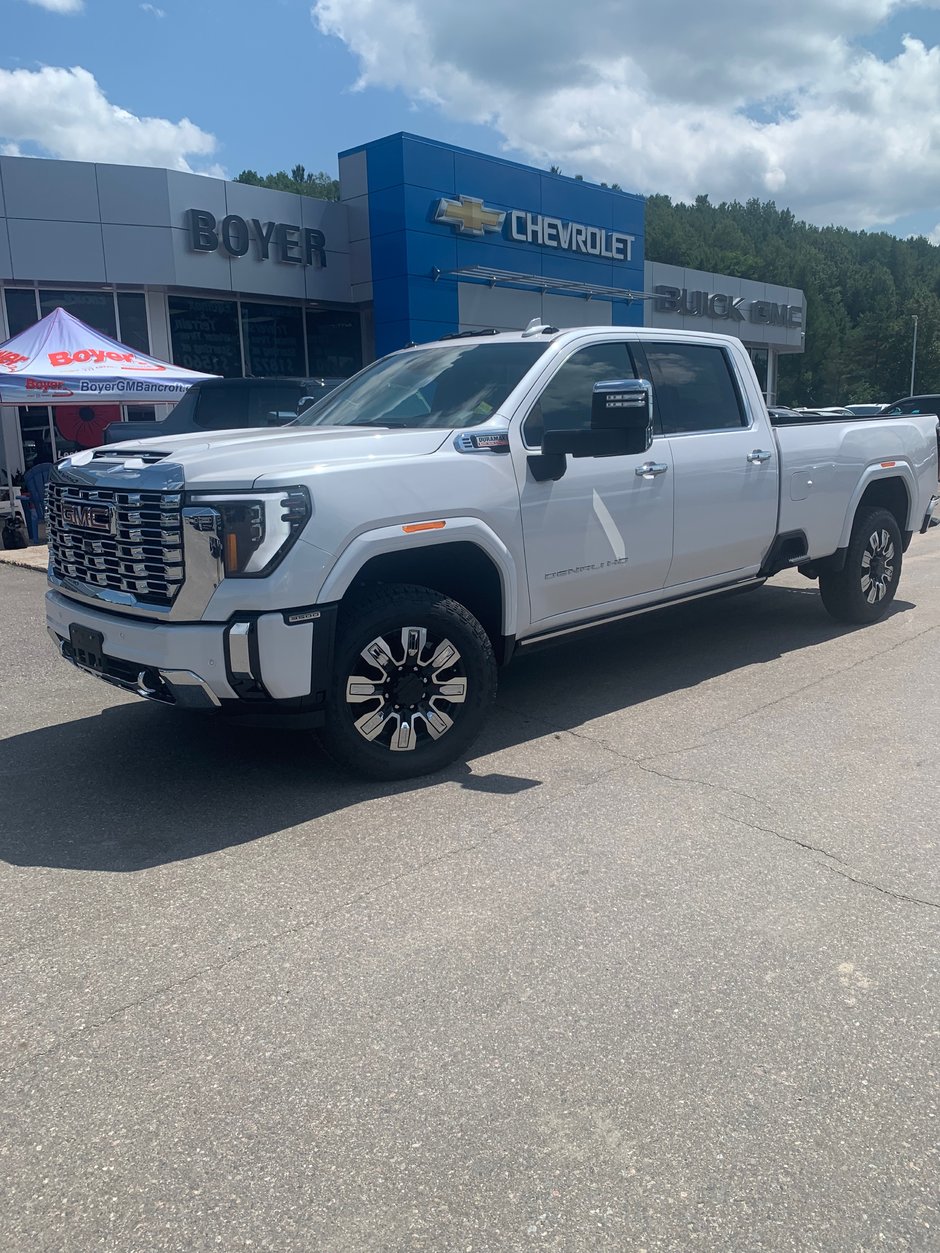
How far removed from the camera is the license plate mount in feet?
14.4

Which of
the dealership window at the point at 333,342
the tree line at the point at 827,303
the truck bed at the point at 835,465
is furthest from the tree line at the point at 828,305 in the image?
the truck bed at the point at 835,465

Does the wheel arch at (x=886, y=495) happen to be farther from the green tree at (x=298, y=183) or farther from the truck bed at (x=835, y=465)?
the green tree at (x=298, y=183)

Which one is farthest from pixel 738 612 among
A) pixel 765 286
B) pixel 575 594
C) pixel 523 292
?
pixel 765 286

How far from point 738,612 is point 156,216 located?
600 inches

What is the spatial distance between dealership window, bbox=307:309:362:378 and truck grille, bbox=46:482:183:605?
61.4 ft

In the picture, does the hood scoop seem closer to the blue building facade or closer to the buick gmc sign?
the blue building facade

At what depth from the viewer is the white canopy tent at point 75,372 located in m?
13.3

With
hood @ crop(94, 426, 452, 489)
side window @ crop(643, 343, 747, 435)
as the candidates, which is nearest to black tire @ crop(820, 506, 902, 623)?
side window @ crop(643, 343, 747, 435)

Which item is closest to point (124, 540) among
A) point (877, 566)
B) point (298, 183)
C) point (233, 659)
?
point (233, 659)

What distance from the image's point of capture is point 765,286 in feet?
116

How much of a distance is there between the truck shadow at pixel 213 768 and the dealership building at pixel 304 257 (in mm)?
15037

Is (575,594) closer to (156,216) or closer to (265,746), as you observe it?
(265,746)

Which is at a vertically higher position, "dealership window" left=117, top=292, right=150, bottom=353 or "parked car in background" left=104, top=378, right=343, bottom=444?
"dealership window" left=117, top=292, right=150, bottom=353

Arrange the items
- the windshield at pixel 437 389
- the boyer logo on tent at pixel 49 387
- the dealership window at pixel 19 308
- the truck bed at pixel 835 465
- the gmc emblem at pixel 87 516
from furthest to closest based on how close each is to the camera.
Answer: the dealership window at pixel 19 308 → the boyer logo on tent at pixel 49 387 → the truck bed at pixel 835 465 → the windshield at pixel 437 389 → the gmc emblem at pixel 87 516
